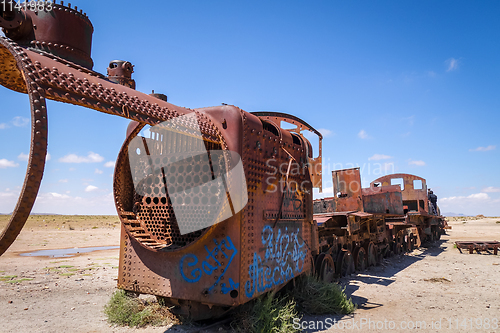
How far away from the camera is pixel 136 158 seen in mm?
5355

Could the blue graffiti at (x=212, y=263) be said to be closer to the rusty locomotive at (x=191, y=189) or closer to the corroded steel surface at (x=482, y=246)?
the rusty locomotive at (x=191, y=189)

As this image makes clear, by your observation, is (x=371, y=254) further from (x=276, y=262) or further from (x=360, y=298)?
(x=276, y=262)

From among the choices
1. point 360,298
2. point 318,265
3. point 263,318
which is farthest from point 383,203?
point 263,318

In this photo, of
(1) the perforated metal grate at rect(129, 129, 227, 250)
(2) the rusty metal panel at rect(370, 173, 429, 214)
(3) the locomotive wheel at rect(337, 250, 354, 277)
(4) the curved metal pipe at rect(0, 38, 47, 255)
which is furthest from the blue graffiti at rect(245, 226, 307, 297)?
(2) the rusty metal panel at rect(370, 173, 429, 214)

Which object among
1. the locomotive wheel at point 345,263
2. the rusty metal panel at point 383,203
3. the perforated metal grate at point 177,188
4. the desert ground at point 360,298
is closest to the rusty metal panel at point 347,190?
the rusty metal panel at point 383,203

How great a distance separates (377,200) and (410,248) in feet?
17.9

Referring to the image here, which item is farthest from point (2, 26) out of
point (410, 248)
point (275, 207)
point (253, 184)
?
point (410, 248)

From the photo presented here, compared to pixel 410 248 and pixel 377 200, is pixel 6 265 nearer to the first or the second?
pixel 377 200

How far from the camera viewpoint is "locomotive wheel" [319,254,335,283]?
305 inches

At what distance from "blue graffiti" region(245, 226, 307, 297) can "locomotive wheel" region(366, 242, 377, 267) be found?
5795 millimetres

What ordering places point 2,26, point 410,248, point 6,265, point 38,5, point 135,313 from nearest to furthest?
point 2,26
point 38,5
point 135,313
point 6,265
point 410,248

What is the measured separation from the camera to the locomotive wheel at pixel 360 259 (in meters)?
10.4

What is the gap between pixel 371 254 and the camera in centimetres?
1136

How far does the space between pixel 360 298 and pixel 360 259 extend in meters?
3.82
